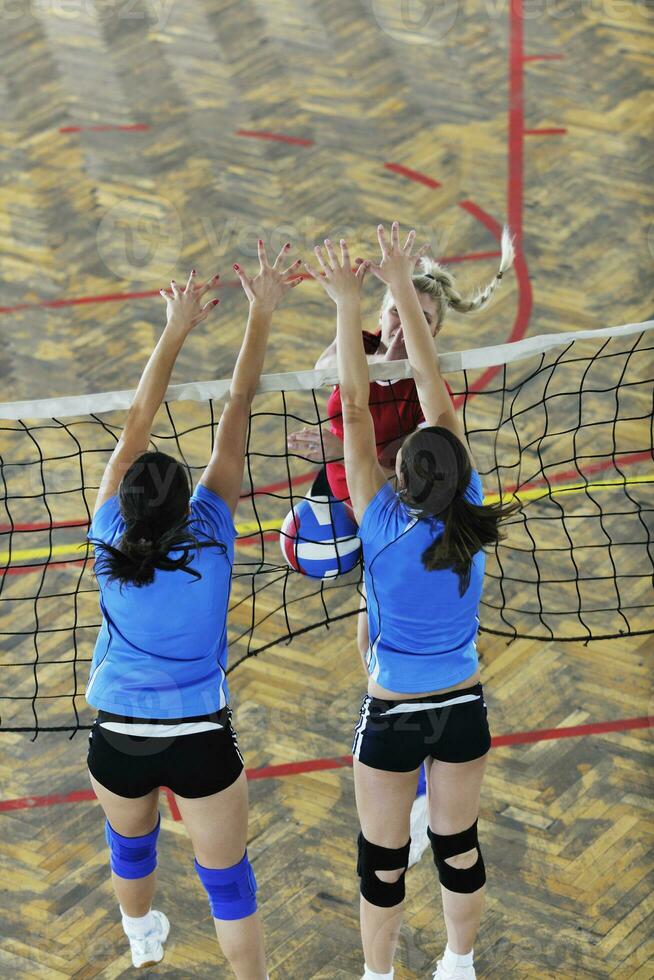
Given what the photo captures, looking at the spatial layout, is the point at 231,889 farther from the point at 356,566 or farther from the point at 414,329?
the point at 414,329

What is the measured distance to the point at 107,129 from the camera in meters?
8.08

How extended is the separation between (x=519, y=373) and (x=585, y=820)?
269cm

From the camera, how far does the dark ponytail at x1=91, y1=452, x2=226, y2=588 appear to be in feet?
9.91

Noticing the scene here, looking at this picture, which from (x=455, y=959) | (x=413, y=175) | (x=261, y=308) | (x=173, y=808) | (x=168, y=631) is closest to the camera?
(x=168, y=631)

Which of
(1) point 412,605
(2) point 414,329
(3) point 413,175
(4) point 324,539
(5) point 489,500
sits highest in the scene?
(3) point 413,175

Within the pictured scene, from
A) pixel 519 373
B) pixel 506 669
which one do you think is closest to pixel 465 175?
pixel 519 373

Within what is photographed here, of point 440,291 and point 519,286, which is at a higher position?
point 440,291

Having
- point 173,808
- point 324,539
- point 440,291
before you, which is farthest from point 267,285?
point 173,808

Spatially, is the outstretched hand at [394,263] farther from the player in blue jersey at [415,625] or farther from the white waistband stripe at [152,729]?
the white waistband stripe at [152,729]

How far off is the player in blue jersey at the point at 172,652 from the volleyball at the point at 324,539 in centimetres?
67

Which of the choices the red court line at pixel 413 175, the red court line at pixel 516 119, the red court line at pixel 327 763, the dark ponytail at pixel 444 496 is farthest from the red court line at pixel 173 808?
the red court line at pixel 413 175

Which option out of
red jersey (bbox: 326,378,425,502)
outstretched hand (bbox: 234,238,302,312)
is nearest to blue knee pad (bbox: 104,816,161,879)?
red jersey (bbox: 326,378,425,502)

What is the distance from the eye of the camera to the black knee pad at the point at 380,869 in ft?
11.3

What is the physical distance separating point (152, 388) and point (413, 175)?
4671 millimetres
